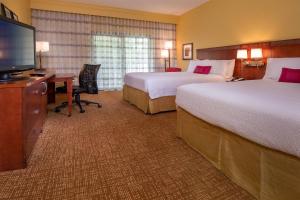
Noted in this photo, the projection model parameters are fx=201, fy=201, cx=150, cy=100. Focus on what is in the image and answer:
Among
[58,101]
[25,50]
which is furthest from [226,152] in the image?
[58,101]

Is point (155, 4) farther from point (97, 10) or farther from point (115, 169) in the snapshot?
point (115, 169)

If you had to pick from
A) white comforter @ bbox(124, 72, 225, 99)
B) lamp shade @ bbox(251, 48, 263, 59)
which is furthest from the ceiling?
white comforter @ bbox(124, 72, 225, 99)

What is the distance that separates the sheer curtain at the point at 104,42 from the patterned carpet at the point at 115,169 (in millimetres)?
3437

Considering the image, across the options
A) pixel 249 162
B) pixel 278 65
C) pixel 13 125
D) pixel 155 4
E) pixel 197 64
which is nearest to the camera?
pixel 249 162

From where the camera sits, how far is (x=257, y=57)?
370 cm

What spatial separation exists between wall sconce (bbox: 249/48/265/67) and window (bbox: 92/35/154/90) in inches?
141

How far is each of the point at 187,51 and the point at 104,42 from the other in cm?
263

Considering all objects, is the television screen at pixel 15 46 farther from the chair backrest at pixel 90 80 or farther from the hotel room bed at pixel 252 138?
the hotel room bed at pixel 252 138

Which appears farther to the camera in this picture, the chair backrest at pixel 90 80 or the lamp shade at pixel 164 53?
the lamp shade at pixel 164 53

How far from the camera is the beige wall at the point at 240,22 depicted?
11.2ft

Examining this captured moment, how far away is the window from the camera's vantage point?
Answer: 6207 millimetres

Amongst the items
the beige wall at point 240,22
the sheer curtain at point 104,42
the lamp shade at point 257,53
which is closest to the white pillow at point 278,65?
the lamp shade at point 257,53

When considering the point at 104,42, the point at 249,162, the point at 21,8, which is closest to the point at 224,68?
the point at 249,162

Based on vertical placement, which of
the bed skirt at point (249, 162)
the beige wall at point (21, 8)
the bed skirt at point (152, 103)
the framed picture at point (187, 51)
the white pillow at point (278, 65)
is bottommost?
the bed skirt at point (249, 162)
